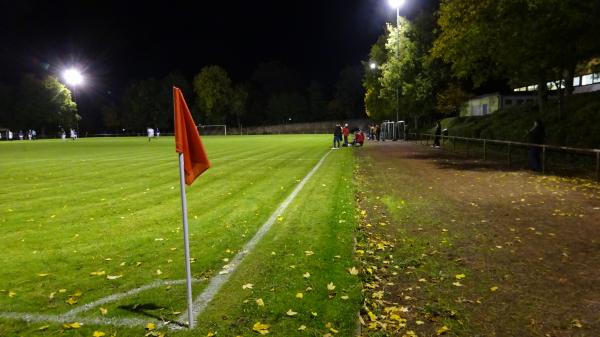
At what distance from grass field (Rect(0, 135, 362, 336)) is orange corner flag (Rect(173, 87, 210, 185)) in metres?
1.54

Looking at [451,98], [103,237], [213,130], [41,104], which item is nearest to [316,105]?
[213,130]

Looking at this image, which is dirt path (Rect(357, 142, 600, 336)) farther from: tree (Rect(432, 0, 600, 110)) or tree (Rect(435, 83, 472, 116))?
tree (Rect(435, 83, 472, 116))

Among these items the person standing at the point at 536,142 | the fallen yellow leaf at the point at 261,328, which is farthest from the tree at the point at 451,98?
the fallen yellow leaf at the point at 261,328

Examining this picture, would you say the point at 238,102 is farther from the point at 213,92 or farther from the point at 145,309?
the point at 145,309

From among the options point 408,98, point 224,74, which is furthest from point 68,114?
point 408,98

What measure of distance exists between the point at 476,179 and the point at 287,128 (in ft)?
272

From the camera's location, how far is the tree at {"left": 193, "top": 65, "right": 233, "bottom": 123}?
3841 inches

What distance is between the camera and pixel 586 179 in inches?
523

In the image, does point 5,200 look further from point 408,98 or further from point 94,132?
point 94,132

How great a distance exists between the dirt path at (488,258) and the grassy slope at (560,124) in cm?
701

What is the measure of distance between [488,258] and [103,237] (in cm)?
637

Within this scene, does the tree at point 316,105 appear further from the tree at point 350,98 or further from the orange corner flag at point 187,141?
the orange corner flag at point 187,141

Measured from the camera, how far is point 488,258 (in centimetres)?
605

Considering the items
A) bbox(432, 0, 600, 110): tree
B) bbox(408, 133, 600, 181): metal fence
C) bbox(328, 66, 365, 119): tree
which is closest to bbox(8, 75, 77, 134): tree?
bbox(328, 66, 365, 119): tree
